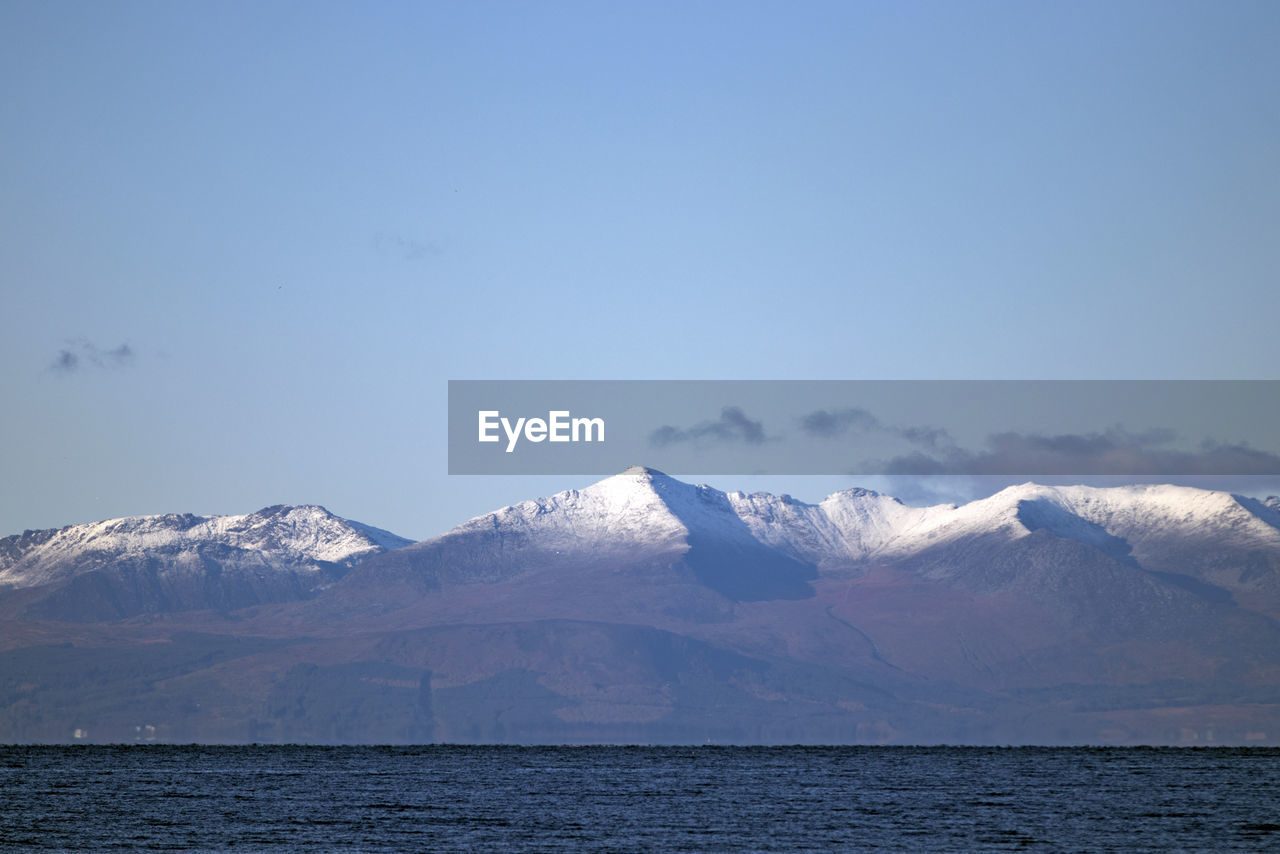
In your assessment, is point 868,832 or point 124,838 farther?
point 868,832

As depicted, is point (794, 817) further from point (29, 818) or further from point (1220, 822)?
point (29, 818)

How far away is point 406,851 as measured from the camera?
142 meters

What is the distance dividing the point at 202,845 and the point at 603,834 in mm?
38448

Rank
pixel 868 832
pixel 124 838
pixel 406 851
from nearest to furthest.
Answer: pixel 406 851
pixel 124 838
pixel 868 832

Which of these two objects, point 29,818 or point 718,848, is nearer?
point 718,848

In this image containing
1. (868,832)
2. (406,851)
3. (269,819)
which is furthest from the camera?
(269,819)

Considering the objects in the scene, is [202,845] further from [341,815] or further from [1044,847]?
[1044,847]

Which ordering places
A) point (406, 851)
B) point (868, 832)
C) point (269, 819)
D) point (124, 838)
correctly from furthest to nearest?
point (269, 819) < point (868, 832) < point (124, 838) < point (406, 851)

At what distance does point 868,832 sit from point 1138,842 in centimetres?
2583

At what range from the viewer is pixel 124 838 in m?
152

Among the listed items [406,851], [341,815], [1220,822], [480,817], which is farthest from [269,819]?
[1220,822]

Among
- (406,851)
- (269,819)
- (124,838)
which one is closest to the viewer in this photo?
(406,851)

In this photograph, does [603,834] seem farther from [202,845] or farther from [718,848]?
[202,845]

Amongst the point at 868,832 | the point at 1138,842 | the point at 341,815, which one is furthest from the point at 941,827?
the point at 341,815
